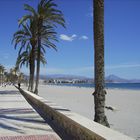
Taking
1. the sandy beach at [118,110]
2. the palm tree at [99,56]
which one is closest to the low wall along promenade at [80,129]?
the palm tree at [99,56]

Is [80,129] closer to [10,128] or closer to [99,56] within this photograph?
[10,128]

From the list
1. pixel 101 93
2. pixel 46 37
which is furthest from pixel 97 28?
pixel 46 37

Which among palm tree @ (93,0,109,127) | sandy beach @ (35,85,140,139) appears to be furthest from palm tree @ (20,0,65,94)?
palm tree @ (93,0,109,127)

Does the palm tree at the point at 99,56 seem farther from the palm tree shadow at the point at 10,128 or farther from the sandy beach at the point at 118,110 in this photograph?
the palm tree shadow at the point at 10,128

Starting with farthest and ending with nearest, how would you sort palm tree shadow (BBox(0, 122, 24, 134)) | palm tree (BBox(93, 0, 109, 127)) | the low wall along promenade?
palm tree (BBox(93, 0, 109, 127)), palm tree shadow (BBox(0, 122, 24, 134)), the low wall along promenade

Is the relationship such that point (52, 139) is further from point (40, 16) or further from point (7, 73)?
point (7, 73)

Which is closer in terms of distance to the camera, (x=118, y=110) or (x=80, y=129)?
(x=80, y=129)

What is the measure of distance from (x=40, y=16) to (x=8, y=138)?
22.9 meters

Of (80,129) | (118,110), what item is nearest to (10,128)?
(80,129)

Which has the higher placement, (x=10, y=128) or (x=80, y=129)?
(x=80, y=129)

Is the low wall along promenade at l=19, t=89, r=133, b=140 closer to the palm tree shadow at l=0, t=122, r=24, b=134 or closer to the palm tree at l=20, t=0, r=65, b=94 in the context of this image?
the palm tree shadow at l=0, t=122, r=24, b=134

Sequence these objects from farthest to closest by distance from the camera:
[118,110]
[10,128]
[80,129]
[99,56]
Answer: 1. [118,110]
2. [99,56]
3. [10,128]
4. [80,129]

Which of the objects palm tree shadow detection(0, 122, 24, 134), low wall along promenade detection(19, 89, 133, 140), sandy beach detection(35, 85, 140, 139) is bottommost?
sandy beach detection(35, 85, 140, 139)

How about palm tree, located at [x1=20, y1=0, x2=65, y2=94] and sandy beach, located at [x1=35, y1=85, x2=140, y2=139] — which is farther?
palm tree, located at [x1=20, y1=0, x2=65, y2=94]
